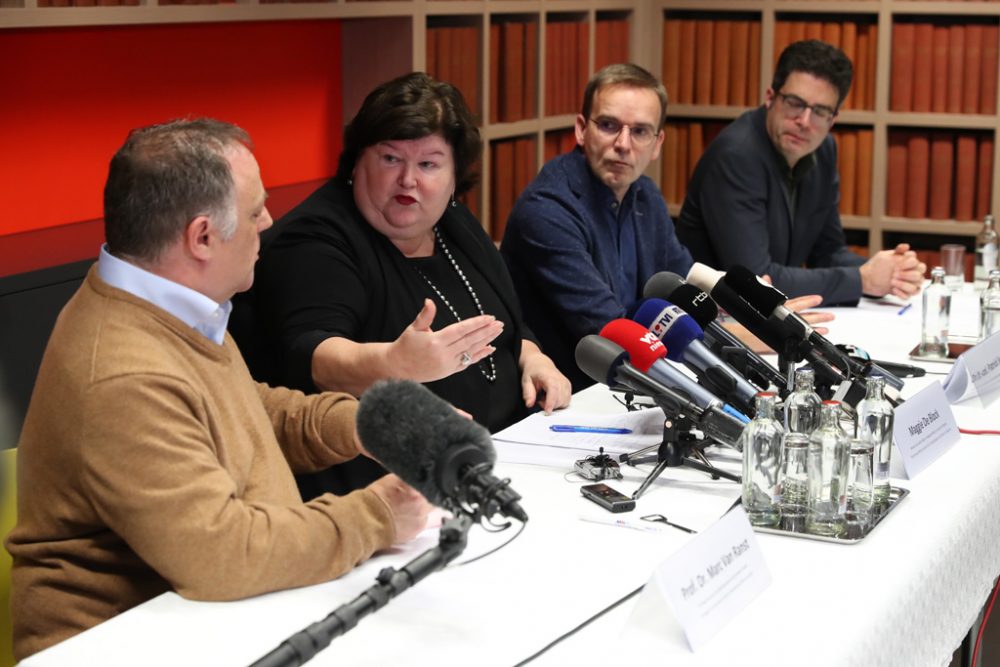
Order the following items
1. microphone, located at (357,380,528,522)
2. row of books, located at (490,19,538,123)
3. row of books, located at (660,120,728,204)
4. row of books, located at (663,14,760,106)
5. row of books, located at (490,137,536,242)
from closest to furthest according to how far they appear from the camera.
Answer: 1. microphone, located at (357,380,528,522)
2. row of books, located at (490,19,538,123)
3. row of books, located at (490,137,536,242)
4. row of books, located at (663,14,760,106)
5. row of books, located at (660,120,728,204)

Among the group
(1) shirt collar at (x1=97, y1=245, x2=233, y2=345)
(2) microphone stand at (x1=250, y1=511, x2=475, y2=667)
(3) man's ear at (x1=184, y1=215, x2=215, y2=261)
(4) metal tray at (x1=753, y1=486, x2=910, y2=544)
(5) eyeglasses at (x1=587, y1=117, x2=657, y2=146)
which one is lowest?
(4) metal tray at (x1=753, y1=486, x2=910, y2=544)

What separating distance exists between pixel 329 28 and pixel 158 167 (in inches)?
100.0

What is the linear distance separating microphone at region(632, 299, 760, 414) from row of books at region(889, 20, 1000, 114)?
3308 millimetres

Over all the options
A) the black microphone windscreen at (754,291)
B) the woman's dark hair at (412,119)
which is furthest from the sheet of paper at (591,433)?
the woman's dark hair at (412,119)

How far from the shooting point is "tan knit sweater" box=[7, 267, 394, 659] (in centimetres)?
149

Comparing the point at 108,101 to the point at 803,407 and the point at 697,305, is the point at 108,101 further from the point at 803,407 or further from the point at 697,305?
the point at 803,407

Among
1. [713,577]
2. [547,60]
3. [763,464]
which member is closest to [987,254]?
[547,60]

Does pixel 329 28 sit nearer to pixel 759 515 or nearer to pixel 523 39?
pixel 523 39

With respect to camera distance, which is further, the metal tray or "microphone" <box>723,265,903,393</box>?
"microphone" <box>723,265,903,393</box>

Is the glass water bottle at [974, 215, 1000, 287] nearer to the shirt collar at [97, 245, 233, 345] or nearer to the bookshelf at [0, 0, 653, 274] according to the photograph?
the bookshelf at [0, 0, 653, 274]

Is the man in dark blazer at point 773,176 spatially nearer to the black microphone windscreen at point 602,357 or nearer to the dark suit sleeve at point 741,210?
the dark suit sleeve at point 741,210

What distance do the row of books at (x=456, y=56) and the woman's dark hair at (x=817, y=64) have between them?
97 cm

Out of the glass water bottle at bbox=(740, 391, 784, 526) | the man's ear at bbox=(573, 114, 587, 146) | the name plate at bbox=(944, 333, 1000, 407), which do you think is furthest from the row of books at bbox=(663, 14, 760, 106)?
the glass water bottle at bbox=(740, 391, 784, 526)

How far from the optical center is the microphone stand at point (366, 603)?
1.18 metres
